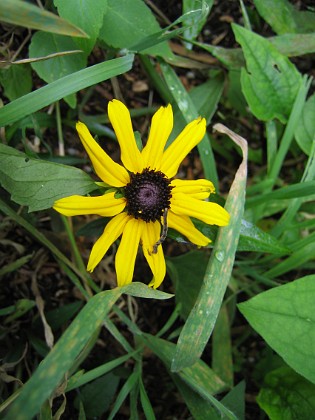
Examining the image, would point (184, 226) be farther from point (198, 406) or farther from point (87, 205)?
point (198, 406)

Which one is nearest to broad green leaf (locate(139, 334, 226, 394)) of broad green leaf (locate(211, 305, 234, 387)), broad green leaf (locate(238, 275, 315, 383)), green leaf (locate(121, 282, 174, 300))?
broad green leaf (locate(211, 305, 234, 387))

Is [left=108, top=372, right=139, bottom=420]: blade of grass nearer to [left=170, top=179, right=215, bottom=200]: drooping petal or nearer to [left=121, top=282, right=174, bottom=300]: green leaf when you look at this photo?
[left=121, top=282, right=174, bottom=300]: green leaf

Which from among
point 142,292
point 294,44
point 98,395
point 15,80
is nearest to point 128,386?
point 98,395

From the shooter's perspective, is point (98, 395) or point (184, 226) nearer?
point (184, 226)

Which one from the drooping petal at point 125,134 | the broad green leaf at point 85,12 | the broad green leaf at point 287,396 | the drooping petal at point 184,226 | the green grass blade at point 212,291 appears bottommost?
the broad green leaf at point 287,396

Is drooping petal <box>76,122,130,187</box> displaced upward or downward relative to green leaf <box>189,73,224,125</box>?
upward

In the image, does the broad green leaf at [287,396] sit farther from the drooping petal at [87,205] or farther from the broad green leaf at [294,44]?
the broad green leaf at [294,44]

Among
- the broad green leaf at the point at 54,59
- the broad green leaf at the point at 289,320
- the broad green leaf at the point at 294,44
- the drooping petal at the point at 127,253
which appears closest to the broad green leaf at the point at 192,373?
the broad green leaf at the point at 289,320
